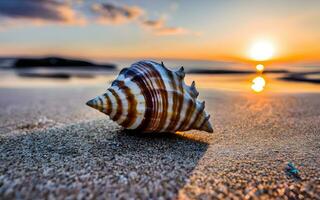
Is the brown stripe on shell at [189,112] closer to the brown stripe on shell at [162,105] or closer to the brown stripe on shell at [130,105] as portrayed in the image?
the brown stripe on shell at [162,105]

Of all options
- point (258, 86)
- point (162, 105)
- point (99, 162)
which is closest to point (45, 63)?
point (258, 86)

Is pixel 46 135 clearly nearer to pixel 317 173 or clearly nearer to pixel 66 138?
pixel 66 138

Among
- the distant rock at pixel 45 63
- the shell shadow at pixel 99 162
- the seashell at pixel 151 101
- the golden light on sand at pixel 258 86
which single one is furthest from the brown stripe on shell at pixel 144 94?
the distant rock at pixel 45 63

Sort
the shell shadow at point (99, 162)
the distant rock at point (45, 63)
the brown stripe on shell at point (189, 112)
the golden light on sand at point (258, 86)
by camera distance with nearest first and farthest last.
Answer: the shell shadow at point (99, 162), the brown stripe on shell at point (189, 112), the golden light on sand at point (258, 86), the distant rock at point (45, 63)

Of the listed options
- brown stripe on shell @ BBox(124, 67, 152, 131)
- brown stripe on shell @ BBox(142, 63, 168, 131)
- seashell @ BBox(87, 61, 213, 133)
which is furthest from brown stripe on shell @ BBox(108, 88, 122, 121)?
brown stripe on shell @ BBox(142, 63, 168, 131)

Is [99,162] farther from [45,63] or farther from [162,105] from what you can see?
[45,63]

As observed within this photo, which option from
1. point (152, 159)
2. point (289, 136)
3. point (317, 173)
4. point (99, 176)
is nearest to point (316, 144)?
point (289, 136)
